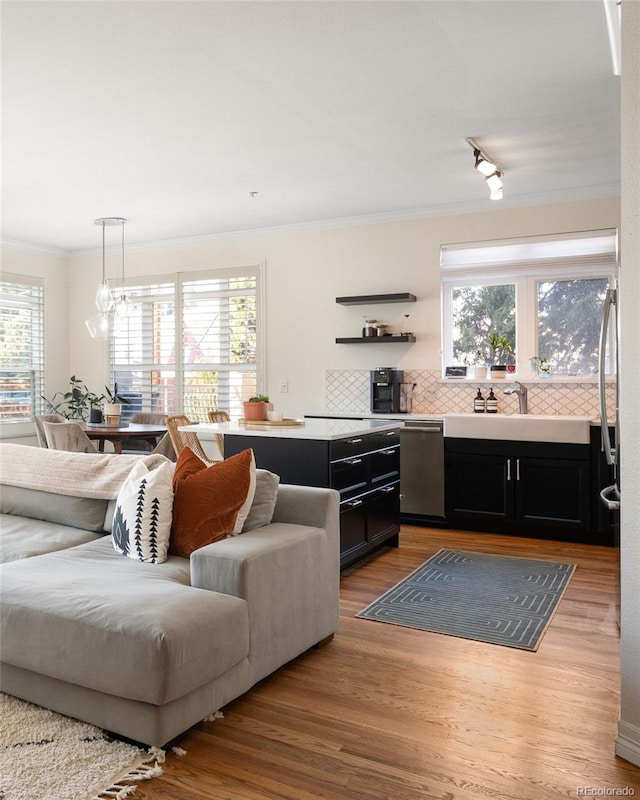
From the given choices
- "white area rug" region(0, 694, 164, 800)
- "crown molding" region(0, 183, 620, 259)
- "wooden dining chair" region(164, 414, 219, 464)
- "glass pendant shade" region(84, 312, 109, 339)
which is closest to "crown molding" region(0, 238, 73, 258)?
"crown molding" region(0, 183, 620, 259)

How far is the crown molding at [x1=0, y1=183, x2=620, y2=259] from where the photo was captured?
17.4ft

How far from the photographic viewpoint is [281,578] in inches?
104

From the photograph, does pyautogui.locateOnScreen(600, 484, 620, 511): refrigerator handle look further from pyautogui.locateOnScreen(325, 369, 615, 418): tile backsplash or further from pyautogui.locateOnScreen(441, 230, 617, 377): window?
pyautogui.locateOnScreen(441, 230, 617, 377): window

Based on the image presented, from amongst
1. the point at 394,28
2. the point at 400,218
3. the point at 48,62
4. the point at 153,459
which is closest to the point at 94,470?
the point at 153,459

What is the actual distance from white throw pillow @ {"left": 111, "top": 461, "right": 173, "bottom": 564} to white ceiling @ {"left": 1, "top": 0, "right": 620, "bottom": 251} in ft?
6.25

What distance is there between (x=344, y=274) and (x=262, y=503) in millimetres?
3719

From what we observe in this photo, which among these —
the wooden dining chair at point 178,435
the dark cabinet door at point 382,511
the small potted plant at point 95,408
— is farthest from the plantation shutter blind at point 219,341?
the dark cabinet door at point 382,511

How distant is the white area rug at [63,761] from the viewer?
1.92 meters

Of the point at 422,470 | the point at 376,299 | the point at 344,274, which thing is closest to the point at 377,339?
the point at 376,299

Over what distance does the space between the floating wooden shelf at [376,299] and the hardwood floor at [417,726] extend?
10.6ft

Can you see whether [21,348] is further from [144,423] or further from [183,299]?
[144,423]

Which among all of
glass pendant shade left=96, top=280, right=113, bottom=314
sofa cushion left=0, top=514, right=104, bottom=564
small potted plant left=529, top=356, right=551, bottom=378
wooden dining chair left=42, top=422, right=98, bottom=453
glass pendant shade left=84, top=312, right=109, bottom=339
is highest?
glass pendant shade left=96, top=280, right=113, bottom=314

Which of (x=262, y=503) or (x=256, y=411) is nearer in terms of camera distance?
(x=262, y=503)

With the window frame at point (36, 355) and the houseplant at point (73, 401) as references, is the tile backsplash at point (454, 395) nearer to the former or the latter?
the houseplant at point (73, 401)
